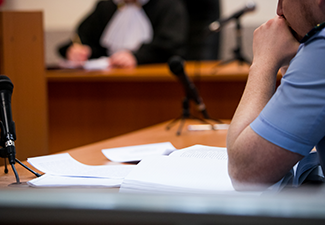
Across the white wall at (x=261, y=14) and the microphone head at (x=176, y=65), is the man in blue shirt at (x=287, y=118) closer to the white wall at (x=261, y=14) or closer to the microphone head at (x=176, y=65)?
the microphone head at (x=176, y=65)

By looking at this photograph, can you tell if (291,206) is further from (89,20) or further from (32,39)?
(89,20)

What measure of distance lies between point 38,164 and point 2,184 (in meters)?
0.13

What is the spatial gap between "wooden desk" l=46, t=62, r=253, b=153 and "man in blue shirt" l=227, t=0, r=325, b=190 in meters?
1.35

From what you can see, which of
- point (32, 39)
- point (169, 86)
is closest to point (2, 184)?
point (32, 39)

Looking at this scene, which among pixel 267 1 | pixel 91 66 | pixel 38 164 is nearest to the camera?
pixel 38 164

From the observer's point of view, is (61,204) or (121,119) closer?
(61,204)

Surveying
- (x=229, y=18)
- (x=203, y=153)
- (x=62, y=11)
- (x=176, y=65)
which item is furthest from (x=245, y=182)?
(x=62, y=11)

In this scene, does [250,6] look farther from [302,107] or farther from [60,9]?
[60,9]

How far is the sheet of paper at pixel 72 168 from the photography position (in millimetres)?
673

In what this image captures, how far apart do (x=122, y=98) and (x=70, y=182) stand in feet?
5.22

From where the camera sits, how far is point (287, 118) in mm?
478

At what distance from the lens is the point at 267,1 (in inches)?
148

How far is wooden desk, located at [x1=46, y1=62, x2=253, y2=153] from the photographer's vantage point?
2.01 meters

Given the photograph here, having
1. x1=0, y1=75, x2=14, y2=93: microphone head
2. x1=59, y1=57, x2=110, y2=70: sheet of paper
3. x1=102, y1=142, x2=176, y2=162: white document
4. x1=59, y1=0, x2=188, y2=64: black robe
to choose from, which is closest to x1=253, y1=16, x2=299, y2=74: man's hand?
x1=102, y1=142, x2=176, y2=162: white document
